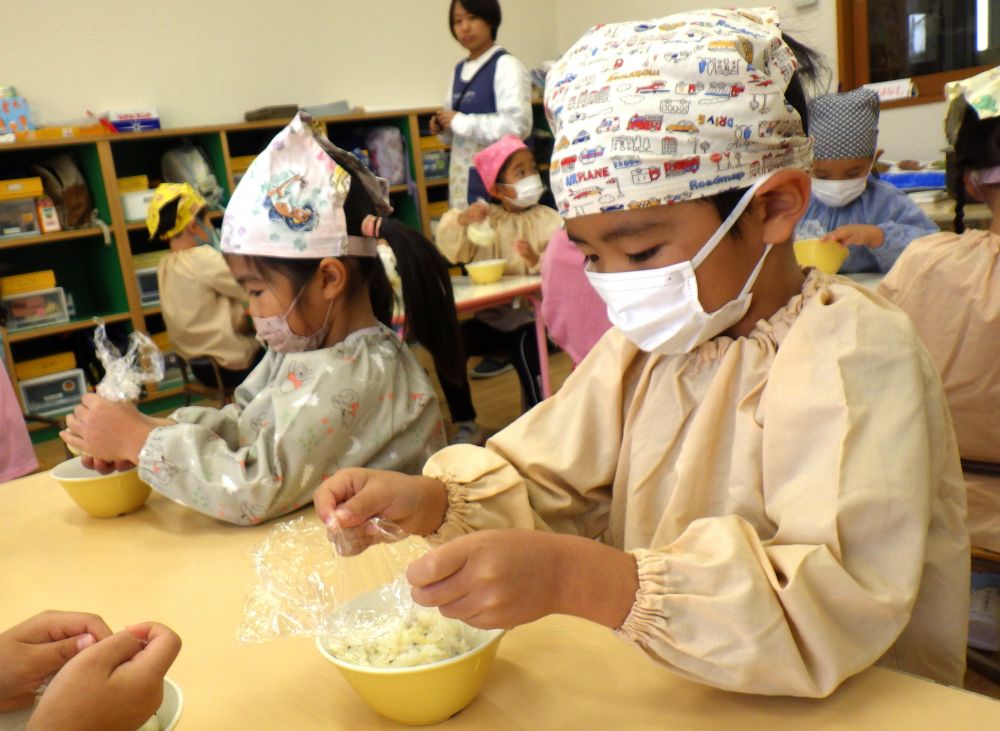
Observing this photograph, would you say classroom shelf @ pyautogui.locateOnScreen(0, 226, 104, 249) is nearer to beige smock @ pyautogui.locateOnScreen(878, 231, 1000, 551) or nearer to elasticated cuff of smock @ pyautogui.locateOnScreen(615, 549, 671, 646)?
beige smock @ pyautogui.locateOnScreen(878, 231, 1000, 551)

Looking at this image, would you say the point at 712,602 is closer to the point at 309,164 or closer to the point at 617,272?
the point at 617,272

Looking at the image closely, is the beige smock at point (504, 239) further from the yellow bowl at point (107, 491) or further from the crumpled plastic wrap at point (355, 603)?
the crumpled plastic wrap at point (355, 603)

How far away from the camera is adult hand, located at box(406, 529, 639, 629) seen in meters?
0.73

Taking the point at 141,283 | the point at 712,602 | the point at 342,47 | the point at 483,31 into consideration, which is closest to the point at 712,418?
the point at 712,602

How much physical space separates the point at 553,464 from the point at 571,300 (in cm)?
146

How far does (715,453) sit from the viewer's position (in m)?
0.99

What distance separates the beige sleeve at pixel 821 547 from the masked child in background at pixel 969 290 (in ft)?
3.04

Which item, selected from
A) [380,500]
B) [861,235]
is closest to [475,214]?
[861,235]

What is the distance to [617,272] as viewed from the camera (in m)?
1.02

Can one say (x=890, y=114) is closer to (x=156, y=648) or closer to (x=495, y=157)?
(x=495, y=157)

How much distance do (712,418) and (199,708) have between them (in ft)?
1.96

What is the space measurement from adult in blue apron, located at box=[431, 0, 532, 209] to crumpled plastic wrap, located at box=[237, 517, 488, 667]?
3.84 m

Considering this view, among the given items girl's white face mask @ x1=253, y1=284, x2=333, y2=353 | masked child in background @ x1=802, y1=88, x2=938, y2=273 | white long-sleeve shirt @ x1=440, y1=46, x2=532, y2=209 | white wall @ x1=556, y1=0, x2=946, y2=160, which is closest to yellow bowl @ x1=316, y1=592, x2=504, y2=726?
girl's white face mask @ x1=253, y1=284, x2=333, y2=353

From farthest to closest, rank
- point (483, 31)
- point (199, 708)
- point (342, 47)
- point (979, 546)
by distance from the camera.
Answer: point (342, 47), point (483, 31), point (979, 546), point (199, 708)
